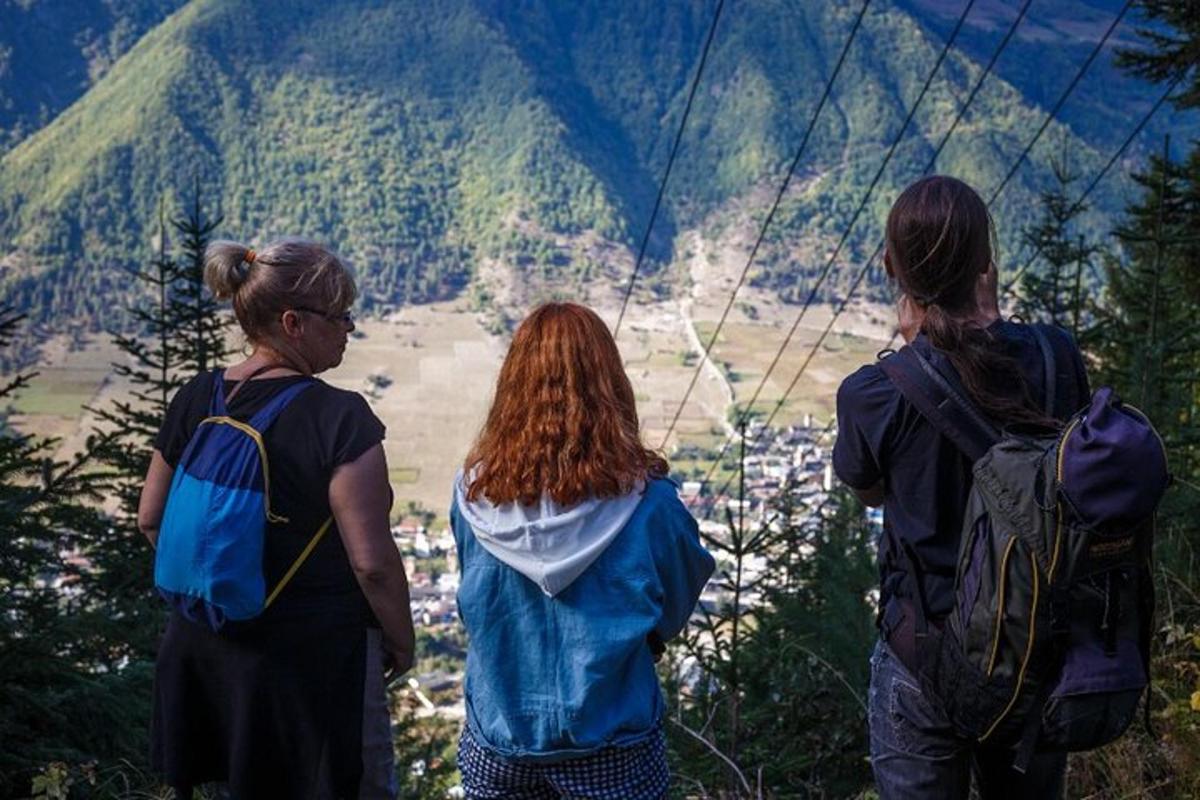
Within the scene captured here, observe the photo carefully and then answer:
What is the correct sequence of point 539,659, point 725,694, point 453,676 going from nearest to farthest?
point 539,659, point 725,694, point 453,676

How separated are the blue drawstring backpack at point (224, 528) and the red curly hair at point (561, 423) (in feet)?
1.06

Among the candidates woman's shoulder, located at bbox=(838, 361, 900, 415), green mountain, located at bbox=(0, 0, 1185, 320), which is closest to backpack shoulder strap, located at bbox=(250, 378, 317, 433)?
woman's shoulder, located at bbox=(838, 361, 900, 415)

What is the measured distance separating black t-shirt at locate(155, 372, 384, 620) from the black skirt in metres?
0.04

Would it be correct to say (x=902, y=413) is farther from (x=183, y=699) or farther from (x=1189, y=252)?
(x=1189, y=252)

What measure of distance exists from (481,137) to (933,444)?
437 feet

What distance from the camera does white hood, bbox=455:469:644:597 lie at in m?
1.94

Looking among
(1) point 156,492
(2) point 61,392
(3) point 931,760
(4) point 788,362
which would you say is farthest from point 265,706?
(4) point 788,362

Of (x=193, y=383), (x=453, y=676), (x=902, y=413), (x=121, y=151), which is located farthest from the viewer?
(x=121, y=151)

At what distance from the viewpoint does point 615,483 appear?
1.96 meters

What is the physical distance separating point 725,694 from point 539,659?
221 centimetres

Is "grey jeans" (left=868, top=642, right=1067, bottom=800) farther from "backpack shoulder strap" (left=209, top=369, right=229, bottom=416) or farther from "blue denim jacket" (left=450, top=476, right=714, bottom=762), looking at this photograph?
"backpack shoulder strap" (left=209, top=369, right=229, bottom=416)

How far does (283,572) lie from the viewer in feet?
6.74

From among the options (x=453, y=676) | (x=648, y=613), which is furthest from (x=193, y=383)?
(x=453, y=676)

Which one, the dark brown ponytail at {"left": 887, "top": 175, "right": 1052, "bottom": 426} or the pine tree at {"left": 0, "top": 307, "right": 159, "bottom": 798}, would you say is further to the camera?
the pine tree at {"left": 0, "top": 307, "right": 159, "bottom": 798}
